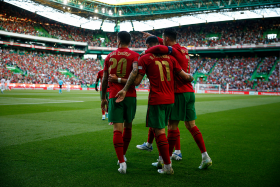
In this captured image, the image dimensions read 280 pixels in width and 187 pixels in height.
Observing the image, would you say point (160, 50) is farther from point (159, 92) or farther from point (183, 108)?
point (183, 108)

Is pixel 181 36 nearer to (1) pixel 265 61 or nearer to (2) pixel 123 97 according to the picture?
(1) pixel 265 61

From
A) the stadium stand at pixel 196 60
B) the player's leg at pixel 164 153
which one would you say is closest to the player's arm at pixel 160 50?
the player's leg at pixel 164 153

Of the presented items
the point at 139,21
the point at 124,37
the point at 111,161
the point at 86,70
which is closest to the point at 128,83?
the point at 124,37

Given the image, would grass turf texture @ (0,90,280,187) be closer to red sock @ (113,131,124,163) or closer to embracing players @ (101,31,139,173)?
red sock @ (113,131,124,163)

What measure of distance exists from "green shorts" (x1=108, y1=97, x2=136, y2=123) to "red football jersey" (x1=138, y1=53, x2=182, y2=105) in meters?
0.39

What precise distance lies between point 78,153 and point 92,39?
62.0 meters

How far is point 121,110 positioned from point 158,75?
0.88 meters

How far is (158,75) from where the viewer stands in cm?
378

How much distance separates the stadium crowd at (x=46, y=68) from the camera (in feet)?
139

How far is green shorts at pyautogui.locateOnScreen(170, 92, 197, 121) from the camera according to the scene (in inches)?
162

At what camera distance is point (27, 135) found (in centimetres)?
607

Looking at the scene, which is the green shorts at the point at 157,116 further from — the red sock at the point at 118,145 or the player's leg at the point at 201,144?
the player's leg at the point at 201,144

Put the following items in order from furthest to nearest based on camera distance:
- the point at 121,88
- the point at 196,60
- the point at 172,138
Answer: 1. the point at 196,60
2. the point at 172,138
3. the point at 121,88

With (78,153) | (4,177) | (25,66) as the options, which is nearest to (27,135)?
(78,153)
